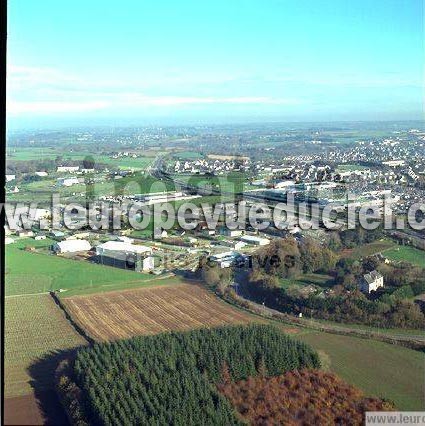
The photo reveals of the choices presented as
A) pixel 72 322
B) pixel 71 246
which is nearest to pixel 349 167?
pixel 71 246

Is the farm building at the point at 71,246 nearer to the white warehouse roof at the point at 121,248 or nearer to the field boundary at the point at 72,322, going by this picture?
the white warehouse roof at the point at 121,248

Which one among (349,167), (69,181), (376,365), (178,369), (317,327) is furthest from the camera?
(69,181)

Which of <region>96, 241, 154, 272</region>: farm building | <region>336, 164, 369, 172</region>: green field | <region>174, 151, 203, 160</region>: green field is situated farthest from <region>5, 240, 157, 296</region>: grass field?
<region>336, 164, 369, 172</region>: green field

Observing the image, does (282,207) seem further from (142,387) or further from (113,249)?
(142,387)

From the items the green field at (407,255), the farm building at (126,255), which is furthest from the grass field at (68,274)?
the green field at (407,255)

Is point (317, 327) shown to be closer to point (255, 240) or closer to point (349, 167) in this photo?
point (255, 240)

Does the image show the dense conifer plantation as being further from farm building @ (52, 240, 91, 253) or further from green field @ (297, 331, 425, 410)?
farm building @ (52, 240, 91, 253)
